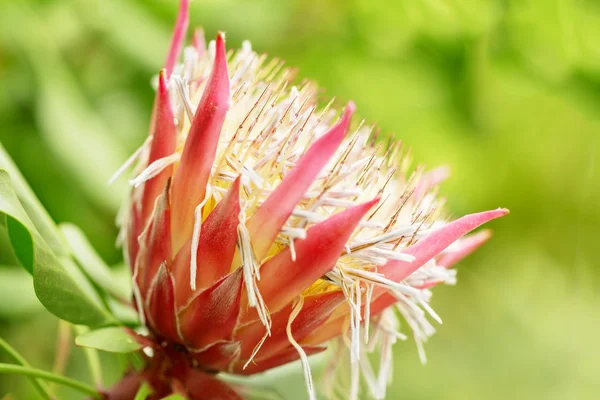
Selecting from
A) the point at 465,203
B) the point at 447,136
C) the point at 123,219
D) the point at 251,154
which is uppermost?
the point at 447,136

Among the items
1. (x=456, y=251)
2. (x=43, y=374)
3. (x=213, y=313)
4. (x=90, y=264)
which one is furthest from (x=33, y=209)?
(x=456, y=251)

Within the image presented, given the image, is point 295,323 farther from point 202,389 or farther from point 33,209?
point 33,209

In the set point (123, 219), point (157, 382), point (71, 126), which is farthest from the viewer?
point (71, 126)

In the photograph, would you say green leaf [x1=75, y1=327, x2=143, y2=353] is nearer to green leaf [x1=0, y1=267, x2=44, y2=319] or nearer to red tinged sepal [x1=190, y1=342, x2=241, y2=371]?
red tinged sepal [x1=190, y1=342, x2=241, y2=371]

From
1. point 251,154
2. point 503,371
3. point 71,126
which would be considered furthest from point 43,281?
point 503,371

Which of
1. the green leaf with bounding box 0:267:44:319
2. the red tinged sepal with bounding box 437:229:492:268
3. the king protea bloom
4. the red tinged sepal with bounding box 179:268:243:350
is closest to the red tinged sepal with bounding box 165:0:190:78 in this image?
the king protea bloom

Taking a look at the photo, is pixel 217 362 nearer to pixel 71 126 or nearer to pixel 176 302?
pixel 176 302
